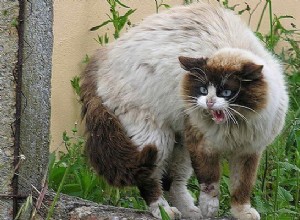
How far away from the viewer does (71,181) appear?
5770 millimetres

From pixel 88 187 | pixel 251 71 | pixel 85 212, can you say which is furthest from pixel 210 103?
pixel 88 187

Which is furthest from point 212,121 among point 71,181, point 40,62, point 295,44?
point 295,44

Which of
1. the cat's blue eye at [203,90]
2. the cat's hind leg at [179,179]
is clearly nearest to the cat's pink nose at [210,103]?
the cat's blue eye at [203,90]

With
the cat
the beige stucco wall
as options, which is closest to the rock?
the cat

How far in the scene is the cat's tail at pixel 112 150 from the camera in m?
4.92

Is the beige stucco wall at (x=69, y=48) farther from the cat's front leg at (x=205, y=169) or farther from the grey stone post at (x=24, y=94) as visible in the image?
the cat's front leg at (x=205, y=169)

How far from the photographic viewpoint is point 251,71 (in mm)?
4469

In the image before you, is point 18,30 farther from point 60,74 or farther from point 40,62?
point 60,74

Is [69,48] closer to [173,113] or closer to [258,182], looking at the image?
[258,182]

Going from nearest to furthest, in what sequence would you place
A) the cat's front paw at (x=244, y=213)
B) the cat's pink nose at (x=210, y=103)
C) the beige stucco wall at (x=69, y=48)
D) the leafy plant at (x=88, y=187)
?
the cat's pink nose at (x=210, y=103)
the cat's front paw at (x=244, y=213)
the leafy plant at (x=88, y=187)
the beige stucco wall at (x=69, y=48)

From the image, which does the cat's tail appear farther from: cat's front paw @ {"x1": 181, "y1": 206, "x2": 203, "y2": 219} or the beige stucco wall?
the beige stucco wall

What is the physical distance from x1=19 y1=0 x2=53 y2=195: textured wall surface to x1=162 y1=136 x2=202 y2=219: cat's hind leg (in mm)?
772

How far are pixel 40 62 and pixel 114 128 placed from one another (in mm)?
531

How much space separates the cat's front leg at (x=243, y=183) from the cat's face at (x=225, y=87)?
35 centimetres
